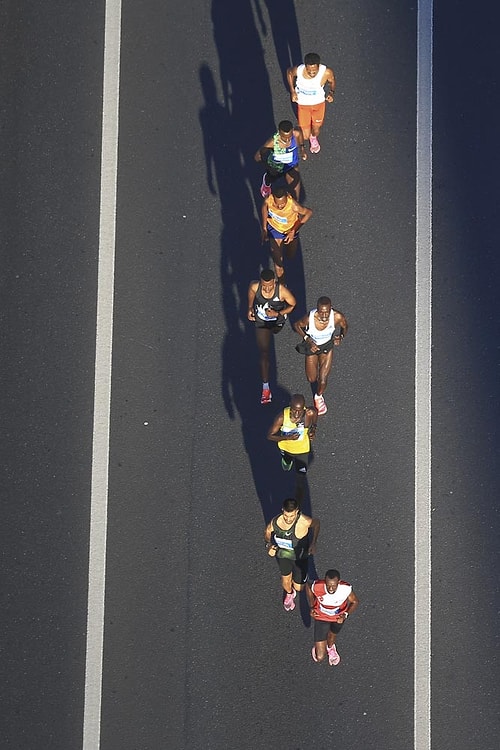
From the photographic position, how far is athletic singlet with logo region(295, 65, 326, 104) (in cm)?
884

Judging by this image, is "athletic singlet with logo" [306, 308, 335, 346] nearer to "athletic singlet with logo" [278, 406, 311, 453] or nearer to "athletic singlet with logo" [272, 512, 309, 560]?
"athletic singlet with logo" [278, 406, 311, 453]

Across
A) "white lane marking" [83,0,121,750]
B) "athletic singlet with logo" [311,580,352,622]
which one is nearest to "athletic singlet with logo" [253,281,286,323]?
"white lane marking" [83,0,121,750]

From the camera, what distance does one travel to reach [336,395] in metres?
9.35

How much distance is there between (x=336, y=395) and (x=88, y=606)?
11.7 ft

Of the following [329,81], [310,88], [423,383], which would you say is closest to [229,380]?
[423,383]

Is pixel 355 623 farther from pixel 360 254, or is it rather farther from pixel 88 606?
pixel 360 254

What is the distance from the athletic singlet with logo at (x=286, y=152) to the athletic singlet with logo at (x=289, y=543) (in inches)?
147

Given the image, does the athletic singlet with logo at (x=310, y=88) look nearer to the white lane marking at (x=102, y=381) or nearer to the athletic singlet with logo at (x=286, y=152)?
the athletic singlet with logo at (x=286, y=152)

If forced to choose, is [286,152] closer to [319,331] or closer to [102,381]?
[319,331]

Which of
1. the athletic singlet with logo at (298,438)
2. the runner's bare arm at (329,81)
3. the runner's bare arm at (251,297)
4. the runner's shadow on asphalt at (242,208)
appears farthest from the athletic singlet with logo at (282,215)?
the athletic singlet with logo at (298,438)

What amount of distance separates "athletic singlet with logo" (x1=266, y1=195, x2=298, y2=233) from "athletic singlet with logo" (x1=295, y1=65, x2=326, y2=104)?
1.20 meters

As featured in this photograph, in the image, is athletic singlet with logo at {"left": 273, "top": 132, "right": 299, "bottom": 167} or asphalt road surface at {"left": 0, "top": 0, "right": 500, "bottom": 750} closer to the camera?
athletic singlet with logo at {"left": 273, "top": 132, "right": 299, "bottom": 167}

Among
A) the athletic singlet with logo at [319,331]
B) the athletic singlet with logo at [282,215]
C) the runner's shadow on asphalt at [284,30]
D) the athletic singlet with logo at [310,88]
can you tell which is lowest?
the athletic singlet with logo at [319,331]

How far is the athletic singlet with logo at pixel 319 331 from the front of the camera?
843cm
